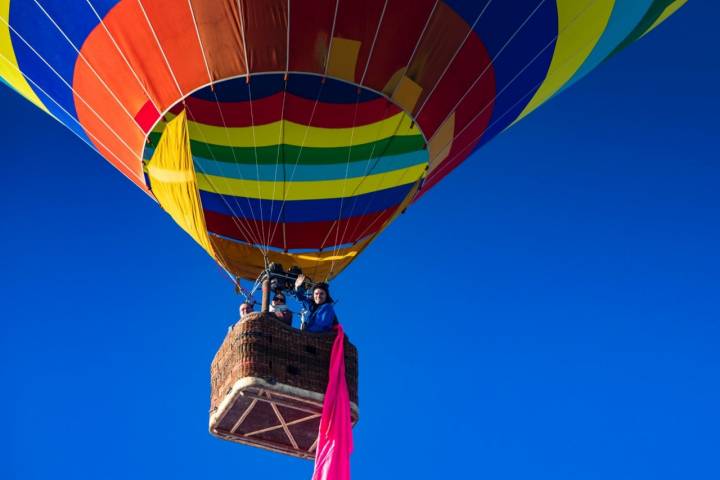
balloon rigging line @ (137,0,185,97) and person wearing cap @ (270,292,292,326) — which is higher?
balloon rigging line @ (137,0,185,97)

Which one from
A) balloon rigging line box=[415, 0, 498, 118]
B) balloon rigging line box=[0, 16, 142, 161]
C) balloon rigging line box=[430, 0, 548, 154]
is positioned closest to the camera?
balloon rigging line box=[415, 0, 498, 118]

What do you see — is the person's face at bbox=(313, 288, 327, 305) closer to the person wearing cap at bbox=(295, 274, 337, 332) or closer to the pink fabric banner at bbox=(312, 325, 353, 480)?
the person wearing cap at bbox=(295, 274, 337, 332)

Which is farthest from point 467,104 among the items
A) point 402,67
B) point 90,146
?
point 90,146

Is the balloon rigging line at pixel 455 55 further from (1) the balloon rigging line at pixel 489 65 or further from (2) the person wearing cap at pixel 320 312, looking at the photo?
(2) the person wearing cap at pixel 320 312

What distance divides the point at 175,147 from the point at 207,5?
99 centimetres

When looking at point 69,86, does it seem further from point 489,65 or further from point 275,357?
point 489,65

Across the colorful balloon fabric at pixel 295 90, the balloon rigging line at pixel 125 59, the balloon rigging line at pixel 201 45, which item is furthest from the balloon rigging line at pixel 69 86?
the balloon rigging line at pixel 201 45

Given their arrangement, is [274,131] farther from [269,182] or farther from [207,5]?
[207,5]

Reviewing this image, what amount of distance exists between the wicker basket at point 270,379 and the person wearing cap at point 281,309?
0.62 feet

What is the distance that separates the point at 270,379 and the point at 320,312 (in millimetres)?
750

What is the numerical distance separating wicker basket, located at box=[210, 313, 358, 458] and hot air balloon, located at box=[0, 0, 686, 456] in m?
0.02

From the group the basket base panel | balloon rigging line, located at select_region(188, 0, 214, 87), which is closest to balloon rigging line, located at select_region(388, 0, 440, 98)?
balloon rigging line, located at select_region(188, 0, 214, 87)

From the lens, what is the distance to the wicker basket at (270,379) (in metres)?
7.84

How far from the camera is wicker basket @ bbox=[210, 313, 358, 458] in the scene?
7.84 m
